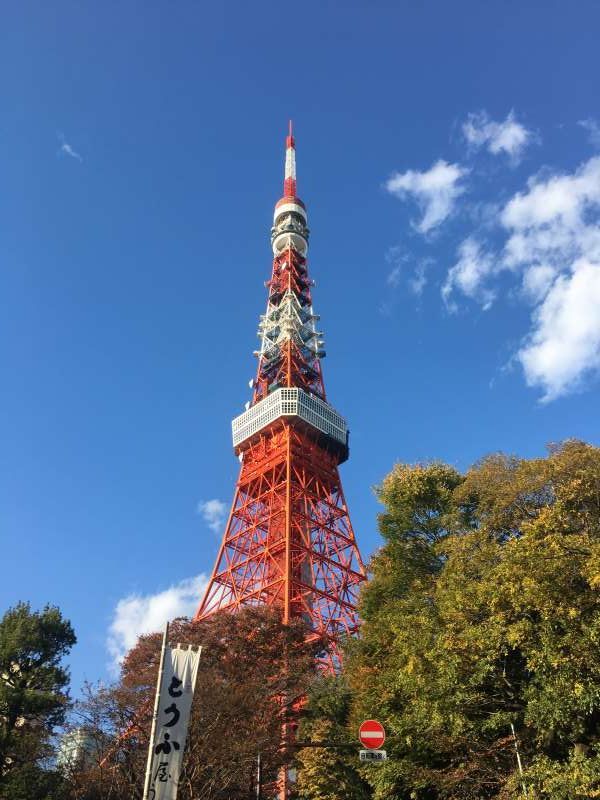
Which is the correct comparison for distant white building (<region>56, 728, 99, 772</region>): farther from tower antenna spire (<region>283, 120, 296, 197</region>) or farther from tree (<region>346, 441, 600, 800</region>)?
tower antenna spire (<region>283, 120, 296, 197</region>)

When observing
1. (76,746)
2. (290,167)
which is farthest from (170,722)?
(290,167)

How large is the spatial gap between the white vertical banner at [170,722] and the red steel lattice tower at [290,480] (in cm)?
1390

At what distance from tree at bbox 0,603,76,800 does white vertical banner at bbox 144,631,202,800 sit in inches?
371

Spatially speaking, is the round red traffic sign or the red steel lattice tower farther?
the red steel lattice tower

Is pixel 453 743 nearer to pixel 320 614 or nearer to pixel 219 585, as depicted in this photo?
pixel 320 614

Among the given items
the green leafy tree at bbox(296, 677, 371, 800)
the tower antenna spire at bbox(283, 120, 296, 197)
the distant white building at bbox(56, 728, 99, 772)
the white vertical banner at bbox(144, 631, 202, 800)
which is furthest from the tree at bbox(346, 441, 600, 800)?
the tower antenna spire at bbox(283, 120, 296, 197)

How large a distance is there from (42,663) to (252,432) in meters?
17.3

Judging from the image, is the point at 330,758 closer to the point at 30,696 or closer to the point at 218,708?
the point at 218,708

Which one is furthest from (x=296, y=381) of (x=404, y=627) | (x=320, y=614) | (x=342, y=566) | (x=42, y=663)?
(x=404, y=627)

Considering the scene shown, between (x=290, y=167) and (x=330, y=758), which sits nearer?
(x=330, y=758)

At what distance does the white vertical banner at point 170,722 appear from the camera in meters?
7.96

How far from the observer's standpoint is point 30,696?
59.6 feet

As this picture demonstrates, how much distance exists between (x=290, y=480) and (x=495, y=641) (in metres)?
21.8

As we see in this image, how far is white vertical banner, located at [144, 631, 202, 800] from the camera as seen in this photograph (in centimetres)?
796
